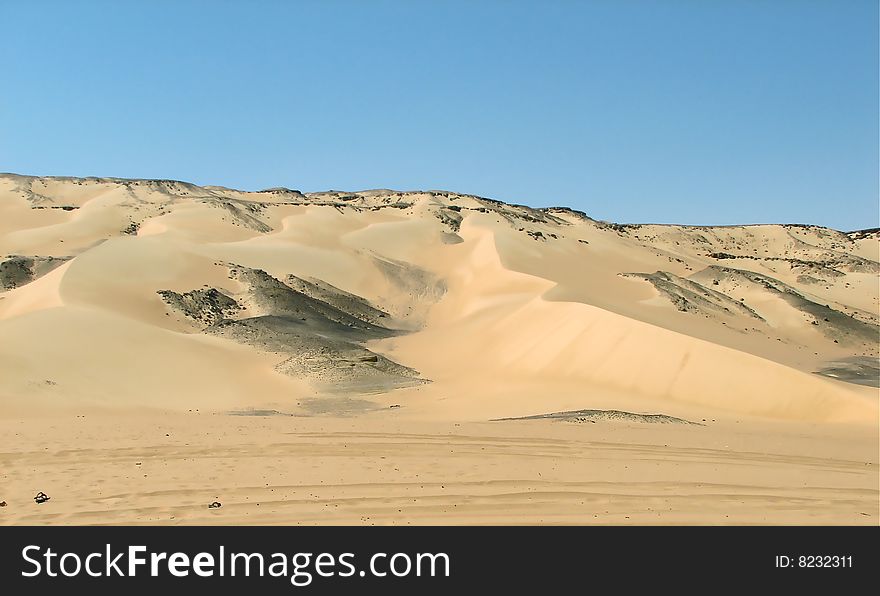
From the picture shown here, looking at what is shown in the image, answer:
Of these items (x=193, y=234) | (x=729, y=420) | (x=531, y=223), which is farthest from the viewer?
(x=531, y=223)

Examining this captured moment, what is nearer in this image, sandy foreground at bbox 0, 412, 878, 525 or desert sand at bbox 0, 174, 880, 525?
sandy foreground at bbox 0, 412, 878, 525

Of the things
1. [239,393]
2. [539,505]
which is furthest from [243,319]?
[539,505]

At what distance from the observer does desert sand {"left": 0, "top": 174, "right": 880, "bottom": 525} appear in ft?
30.8

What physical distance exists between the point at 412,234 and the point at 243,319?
25.7 m

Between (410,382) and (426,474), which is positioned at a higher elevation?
(410,382)

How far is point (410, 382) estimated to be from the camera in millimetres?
23297

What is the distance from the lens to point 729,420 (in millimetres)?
16781

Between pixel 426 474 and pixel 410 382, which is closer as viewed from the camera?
pixel 426 474

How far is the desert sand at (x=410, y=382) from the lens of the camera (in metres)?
9.40

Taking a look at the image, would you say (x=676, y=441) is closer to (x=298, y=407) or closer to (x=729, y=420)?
(x=729, y=420)

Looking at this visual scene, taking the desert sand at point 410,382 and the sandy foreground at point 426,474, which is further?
the desert sand at point 410,382
